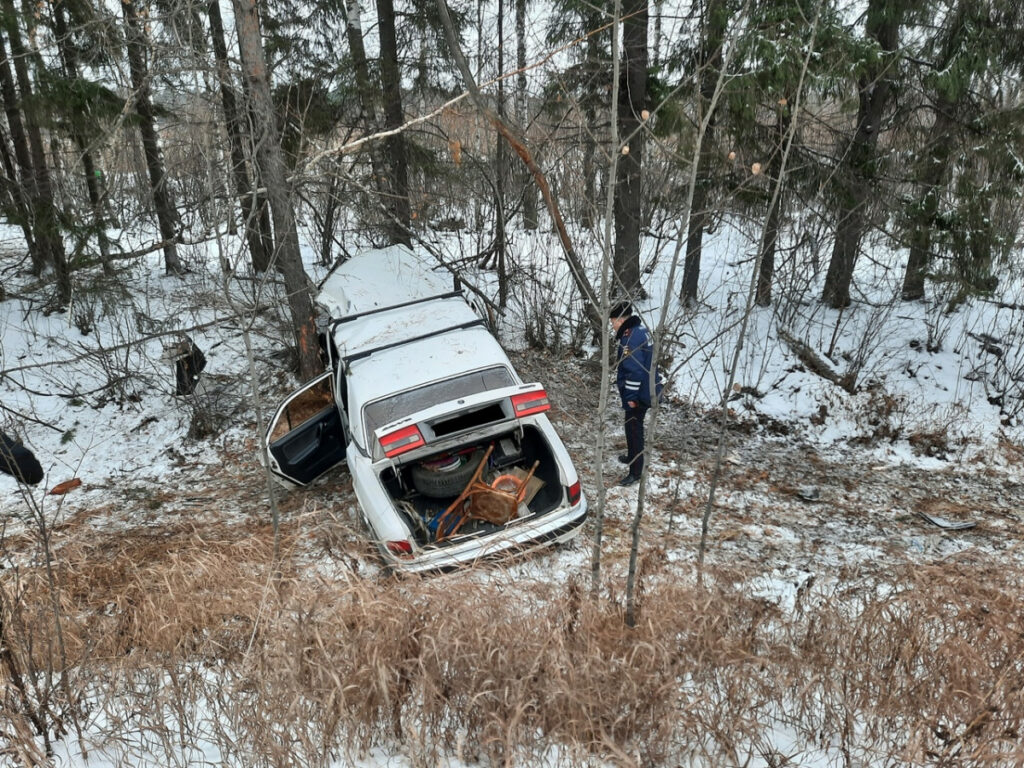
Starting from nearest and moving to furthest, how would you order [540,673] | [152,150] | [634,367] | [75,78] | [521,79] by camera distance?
1. [540,673]
2. [634,367]
3. [75,78]
4. [521,79]
5. [152,150]

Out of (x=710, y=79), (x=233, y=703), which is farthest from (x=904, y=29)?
(x=233, y=703)

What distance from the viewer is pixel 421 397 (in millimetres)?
5762

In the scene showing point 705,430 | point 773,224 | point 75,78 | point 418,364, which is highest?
point 75,78

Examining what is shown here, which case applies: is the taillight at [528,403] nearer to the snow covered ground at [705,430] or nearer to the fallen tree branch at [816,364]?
the snow covered ground at [705,430]

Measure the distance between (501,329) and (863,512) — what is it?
256 inches

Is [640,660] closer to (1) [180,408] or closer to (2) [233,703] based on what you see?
(2) [233,703]

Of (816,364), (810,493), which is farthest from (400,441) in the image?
(816,364)

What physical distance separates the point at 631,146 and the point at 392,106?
154 inches

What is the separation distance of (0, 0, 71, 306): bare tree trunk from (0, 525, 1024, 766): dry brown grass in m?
7.58

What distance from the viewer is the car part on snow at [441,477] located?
589 centimetres

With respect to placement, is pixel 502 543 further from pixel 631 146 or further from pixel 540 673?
pixel 631 146

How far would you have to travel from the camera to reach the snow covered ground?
6.02 m

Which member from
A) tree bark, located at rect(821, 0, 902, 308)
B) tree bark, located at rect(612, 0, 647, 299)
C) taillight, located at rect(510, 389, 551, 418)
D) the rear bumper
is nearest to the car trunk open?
the rear bumper

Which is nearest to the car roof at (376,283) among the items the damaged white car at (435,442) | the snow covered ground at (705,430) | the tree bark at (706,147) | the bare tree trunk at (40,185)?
the damaged white car at (435,442)
